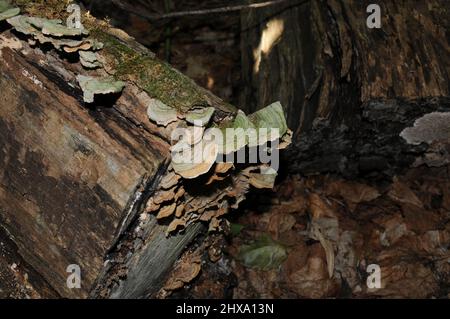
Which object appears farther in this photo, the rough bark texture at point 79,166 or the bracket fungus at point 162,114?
the rough bark texture at point 79,166

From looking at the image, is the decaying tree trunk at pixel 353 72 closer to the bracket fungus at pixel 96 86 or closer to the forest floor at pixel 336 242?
the forest floor at pixel 336 242

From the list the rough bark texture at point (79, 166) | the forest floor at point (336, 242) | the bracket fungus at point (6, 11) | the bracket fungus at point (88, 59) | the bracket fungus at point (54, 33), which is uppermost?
the bracket fungus at point (6, 11)

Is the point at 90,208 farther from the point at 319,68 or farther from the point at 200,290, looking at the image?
the point at 319,68

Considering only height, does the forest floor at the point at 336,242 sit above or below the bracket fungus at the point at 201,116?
below

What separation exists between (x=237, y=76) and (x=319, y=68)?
1769 mm

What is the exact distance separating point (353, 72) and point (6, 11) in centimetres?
262

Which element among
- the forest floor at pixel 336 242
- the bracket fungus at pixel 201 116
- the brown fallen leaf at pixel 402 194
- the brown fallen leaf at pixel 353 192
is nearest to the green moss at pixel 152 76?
the bracket fungus at pixel 201 116

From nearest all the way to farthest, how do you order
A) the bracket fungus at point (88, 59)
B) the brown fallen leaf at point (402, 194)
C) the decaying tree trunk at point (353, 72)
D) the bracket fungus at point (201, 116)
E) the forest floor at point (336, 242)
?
the bracket fungus at point (201, 116)
the bracket fungus at point (88, 59)
the decaying tree trunk at point (353, 72)
the forest floor at point (336, 242)
the brown fallen leaf at point (402, 194)

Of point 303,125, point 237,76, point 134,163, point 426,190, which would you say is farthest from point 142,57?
point 426,190

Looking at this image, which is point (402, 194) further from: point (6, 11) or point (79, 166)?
point (6, 11)

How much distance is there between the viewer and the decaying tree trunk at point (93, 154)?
2.92m

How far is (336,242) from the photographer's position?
4.82 m

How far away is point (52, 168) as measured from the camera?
10.4 feet

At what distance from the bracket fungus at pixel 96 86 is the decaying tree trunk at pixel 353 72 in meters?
1.95
